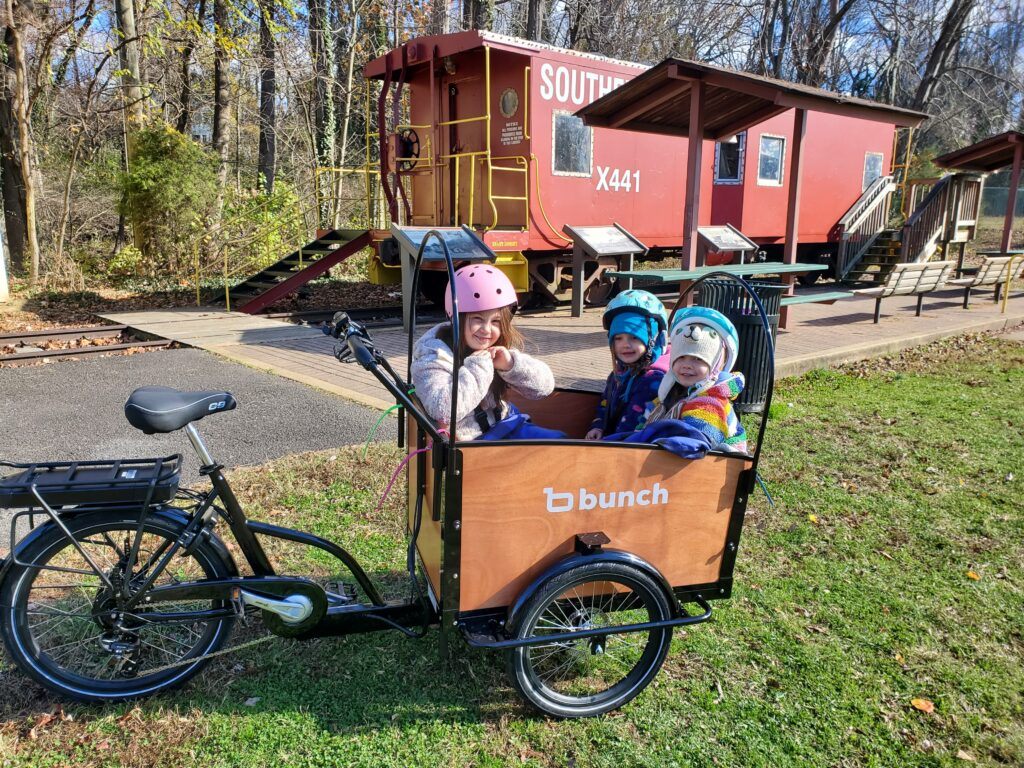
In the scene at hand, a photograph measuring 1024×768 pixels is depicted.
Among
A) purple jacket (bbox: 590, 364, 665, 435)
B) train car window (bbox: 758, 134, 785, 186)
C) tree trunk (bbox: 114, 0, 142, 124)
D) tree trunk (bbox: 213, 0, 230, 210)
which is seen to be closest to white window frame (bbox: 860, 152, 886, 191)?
train car window (bbox: 758, 134, 785, 186)

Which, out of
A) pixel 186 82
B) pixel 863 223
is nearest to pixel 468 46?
pixel 186 82

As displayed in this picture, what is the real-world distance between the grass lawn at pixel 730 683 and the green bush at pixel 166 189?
1031 cm

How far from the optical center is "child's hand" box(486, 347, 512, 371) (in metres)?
2.96

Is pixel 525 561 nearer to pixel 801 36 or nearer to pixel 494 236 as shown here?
pixel 494 236

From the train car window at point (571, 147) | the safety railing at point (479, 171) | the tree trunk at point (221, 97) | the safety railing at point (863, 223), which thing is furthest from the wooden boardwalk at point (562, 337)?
the tree trunk at point (221, 97)

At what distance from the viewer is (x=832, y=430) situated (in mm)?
5898

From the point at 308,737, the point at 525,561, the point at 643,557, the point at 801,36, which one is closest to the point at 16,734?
the point at 308,737

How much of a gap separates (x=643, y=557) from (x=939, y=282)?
11.4 meters

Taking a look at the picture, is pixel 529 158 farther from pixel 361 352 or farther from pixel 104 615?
pixel 104 615

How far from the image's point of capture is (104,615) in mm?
2578

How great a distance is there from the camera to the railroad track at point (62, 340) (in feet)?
27.7

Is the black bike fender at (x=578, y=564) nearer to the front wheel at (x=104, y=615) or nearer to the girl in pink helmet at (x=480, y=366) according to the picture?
the girl in pink helmet at (x=480, y=366)

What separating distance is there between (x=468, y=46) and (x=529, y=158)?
1763mm

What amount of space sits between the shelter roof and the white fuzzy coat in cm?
1612
